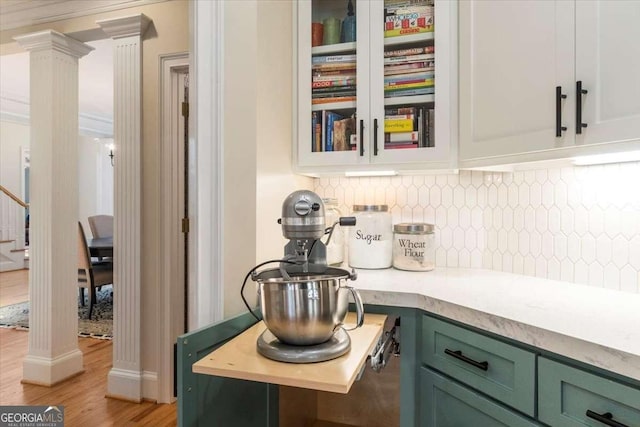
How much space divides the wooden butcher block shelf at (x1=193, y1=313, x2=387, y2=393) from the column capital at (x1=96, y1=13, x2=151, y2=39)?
208 centimetres

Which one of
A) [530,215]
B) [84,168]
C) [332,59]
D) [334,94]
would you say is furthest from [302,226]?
[84,168]

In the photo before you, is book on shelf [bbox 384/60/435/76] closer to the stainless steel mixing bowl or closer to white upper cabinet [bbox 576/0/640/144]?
white upper cabinet [bbox 576/0/640/144]

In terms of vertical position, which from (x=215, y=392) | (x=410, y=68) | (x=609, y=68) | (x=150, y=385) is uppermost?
(x=410, y=68)

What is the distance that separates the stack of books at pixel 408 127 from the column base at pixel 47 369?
8.55 feet

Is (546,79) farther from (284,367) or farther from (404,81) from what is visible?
(284,367)

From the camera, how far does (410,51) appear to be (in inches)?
67.3

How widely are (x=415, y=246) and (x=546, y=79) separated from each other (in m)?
0.82

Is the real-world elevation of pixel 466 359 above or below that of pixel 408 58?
below

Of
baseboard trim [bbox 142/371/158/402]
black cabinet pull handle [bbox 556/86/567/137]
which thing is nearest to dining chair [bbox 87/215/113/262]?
baseboard trim [bbox 142/371/158/402]

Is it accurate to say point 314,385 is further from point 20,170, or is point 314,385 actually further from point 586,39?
point 20,170

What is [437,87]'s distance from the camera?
1.64m

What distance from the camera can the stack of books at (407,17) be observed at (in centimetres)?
168

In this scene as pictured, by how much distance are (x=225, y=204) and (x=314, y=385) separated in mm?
660

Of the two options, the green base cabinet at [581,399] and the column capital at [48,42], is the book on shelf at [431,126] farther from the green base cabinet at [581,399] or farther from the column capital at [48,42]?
the column capital at [48,42]
